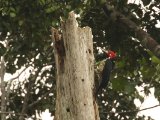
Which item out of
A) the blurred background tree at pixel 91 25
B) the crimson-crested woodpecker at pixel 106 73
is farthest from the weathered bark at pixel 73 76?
the blurred background tree at pixel 91 25

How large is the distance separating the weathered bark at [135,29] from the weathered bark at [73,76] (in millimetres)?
2687

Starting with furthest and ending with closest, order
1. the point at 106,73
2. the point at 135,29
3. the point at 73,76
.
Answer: the point at 135,29 → the point at 106,73 → the point at 73,76

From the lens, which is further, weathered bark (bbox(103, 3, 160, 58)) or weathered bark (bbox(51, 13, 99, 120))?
weathered bark (bbox(103, 3, 160, 58))

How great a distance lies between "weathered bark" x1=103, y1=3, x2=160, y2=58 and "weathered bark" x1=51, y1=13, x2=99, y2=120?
2687mm

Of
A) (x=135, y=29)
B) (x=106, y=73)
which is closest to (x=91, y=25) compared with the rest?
(x=135, y=29)

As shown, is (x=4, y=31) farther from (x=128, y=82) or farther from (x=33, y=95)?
(x=33, y=95)

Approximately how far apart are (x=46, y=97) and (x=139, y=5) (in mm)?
3989

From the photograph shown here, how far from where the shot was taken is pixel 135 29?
683cm

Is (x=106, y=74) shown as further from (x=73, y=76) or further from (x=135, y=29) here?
(x=135, y=29)

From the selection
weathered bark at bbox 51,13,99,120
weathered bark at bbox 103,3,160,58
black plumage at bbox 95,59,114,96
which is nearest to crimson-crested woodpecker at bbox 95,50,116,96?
black plumage at bbox 95,59,114,96

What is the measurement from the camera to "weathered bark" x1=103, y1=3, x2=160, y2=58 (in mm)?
6394

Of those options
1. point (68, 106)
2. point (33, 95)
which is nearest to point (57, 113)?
point (68, 106)

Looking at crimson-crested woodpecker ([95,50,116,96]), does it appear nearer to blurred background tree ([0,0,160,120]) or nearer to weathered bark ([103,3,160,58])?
blurred background tree ([0,0,160,120])

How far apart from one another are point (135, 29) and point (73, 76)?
3319 millimetres
